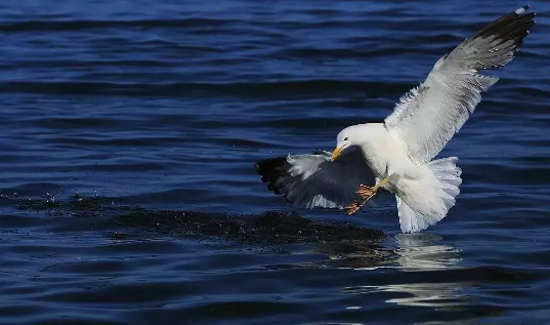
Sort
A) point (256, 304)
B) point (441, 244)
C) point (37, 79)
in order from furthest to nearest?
point (37, 79), point (441, 244), point (256, 304)

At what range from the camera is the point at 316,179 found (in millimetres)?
9820

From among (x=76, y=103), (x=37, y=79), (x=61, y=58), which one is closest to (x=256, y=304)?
(x=76, y=103)

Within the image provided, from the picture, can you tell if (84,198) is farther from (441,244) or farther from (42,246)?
(441,244)

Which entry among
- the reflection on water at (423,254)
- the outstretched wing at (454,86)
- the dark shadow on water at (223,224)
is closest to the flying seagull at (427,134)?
the outstretched wing at (454,86)

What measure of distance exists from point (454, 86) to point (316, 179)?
128 centimetres

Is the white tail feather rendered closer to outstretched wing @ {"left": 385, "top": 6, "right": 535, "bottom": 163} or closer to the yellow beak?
outstretched wing @ {"left": 385, "top": 6, "right": 535, "bottom": 163}

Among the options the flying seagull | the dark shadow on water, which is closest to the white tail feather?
the flying seagull

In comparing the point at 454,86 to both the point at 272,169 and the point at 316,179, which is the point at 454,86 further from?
the point at 272,169

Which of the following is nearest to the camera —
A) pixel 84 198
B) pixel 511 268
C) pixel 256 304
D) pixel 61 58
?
pixel 256 304

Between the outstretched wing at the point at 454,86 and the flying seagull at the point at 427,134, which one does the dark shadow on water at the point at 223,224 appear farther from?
the outstretched wing at the point at 454,86

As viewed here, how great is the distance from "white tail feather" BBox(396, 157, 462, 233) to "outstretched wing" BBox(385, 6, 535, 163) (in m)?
0.18

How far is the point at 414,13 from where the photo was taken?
19.2m

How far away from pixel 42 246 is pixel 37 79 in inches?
255

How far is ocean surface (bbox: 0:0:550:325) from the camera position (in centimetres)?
802
